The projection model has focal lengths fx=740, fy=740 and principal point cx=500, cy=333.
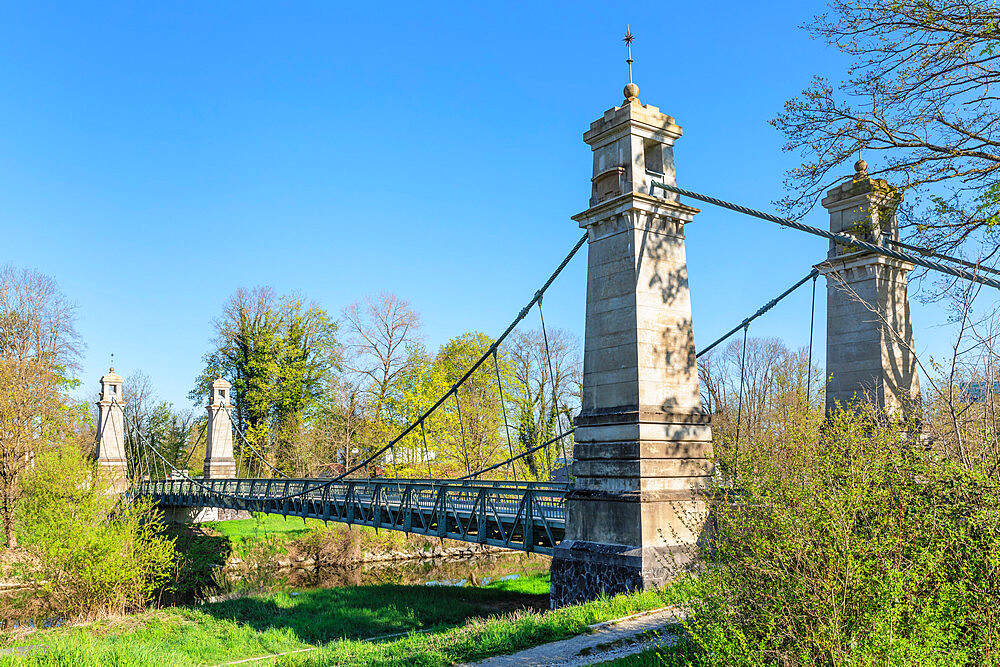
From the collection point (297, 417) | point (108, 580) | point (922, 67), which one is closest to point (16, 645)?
point (108, 580)

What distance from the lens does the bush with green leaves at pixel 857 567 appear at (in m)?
3.46

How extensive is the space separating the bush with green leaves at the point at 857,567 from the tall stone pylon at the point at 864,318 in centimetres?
619

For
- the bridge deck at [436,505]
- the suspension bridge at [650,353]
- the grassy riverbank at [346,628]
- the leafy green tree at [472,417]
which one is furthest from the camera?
the leafy green tree at [472,417]

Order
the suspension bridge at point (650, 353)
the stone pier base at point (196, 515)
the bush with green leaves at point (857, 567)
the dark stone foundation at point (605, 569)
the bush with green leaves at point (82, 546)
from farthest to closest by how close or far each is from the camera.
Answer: the stone pier base at point (196, 515), the bush with green leaves at point (82, 546), the suspension bridge at point (650, 353), the dark stone foundation at point (605, 569), the bush with green leaves at point (857, 567)

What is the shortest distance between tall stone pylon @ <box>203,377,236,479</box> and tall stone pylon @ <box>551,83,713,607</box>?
2267 centimetres

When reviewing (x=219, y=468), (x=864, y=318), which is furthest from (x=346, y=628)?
(x=219, y=468)

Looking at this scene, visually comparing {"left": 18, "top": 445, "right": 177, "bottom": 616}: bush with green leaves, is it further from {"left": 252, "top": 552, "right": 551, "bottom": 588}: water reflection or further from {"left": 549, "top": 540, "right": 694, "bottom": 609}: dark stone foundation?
{"left": 549, "top": 540, "right": 694, "bottom": 609}: dark stone foundation

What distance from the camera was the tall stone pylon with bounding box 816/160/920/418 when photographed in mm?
9898

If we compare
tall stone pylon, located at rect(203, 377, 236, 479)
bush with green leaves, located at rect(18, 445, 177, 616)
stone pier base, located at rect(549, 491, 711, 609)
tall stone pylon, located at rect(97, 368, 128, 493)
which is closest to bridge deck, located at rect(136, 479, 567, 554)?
stone pier base, located at rect(549, 491, 711, 609)

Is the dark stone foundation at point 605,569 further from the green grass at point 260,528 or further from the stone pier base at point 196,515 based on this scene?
the stone pier base at point 196,515

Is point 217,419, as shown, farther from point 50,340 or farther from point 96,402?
point 50,340

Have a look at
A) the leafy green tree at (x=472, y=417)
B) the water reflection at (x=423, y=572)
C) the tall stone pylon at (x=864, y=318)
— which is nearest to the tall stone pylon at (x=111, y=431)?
the water reflection at (x=423, y=572)

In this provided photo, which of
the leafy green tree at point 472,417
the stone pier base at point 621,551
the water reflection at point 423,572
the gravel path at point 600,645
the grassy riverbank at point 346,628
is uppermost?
the leafy green tree at point 472,417

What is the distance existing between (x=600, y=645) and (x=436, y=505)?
7.61 meters
